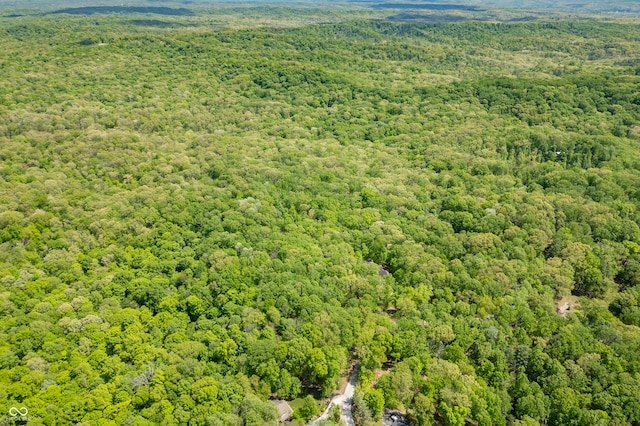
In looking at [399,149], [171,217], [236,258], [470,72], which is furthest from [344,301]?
[470,72]

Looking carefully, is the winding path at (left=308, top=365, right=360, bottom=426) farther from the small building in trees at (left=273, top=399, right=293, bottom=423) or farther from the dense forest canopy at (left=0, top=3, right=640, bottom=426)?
the small building in trees at (left=273, top=399, right=293, bottom=423)

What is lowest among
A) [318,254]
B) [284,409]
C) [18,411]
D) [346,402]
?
[346,402]

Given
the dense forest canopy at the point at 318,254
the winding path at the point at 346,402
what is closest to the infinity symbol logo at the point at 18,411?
the dense forest canopy at the point at 318,254

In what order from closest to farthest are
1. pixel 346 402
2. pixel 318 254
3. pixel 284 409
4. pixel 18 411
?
pixel 18 411 < pixel 284 409 < pixel 346 402 < pixel 318 254

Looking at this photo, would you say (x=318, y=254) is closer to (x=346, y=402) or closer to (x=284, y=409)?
(x=346, y=402)

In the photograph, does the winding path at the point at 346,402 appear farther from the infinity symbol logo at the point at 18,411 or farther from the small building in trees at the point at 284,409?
the infinity symbol logo at the point at 18,411

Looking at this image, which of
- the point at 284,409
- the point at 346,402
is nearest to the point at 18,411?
the point at 284,409
